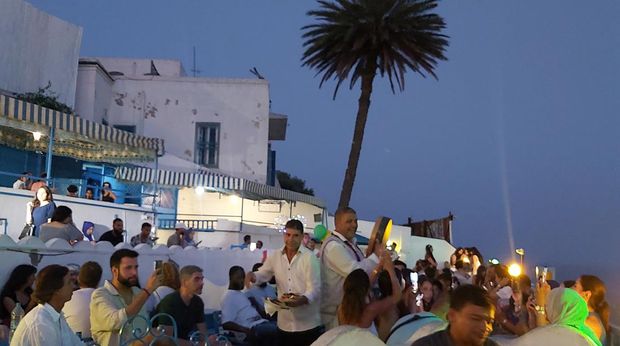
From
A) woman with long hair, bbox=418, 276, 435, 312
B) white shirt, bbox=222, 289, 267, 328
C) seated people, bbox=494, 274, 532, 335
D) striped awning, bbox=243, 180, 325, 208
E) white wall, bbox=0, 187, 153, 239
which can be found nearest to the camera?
seated people, bbox=494, 274, 532, 335

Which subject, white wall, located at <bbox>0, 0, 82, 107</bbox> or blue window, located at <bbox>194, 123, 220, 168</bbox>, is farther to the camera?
blue window, located at <bbox>194, 123, 220, 168</bbox>

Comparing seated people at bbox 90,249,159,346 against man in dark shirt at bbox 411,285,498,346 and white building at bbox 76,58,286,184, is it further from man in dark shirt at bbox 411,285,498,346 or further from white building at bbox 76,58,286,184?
white building at bbox 76,58,286,184

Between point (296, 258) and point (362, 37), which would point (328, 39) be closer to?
point (362, 37)

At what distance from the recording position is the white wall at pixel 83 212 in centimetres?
1461

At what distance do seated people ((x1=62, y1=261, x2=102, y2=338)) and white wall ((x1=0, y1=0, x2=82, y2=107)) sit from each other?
1590 centimetres

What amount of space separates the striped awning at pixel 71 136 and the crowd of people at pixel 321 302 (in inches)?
297

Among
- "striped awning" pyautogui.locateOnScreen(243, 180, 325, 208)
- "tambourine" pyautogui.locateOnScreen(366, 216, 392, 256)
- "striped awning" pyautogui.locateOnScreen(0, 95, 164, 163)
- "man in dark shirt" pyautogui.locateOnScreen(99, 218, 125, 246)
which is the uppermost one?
"striped awning" pyautogui.locateOnScreen(0, 95, 164, 163)

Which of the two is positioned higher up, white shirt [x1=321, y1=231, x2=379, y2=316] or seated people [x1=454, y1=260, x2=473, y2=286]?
white shirt [x1=321, y1=231, x2=379, y2=316]

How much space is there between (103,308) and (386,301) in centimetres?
268

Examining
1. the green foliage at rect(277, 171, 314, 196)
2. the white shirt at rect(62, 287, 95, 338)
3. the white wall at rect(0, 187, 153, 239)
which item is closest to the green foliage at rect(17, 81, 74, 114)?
the white wall at rect(0, 187, 153, 239)

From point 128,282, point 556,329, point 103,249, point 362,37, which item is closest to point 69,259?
point 103,249

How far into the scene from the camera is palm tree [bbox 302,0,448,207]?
81.8 ft

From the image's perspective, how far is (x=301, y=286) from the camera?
6312mm

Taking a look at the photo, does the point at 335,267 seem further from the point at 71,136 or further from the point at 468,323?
the point at 71,136
